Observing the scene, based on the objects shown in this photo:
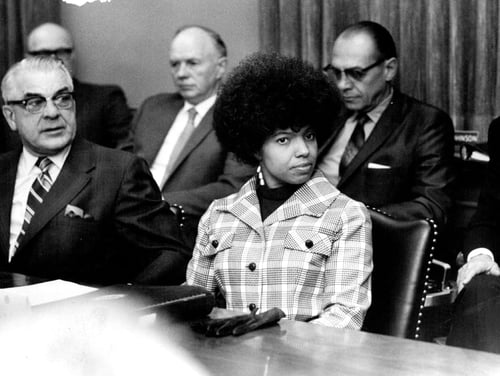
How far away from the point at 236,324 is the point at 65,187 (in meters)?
1.32

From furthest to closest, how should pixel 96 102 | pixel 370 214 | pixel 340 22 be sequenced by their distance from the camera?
pixel 96 102 < pixel 340 22 < pixel 370 214

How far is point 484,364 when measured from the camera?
1606 mm

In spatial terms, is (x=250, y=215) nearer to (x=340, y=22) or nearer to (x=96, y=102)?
(x=340, y=22)

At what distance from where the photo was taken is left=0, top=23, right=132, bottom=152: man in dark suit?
5109mm

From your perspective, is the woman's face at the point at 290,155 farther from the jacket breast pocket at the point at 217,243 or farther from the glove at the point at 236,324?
the glove at the point at 236,324

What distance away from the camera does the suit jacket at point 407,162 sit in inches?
145

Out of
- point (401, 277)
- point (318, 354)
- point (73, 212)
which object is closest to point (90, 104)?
point (73, 212)

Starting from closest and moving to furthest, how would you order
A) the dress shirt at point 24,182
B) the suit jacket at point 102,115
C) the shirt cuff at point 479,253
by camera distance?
1. the shirt cuff at point 479,253
2. the dress shirt at point 24,182
3. the suit jacket at point 102,115

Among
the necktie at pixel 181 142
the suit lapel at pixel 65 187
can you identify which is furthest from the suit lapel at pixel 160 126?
the suit lapel at pixel 65 187

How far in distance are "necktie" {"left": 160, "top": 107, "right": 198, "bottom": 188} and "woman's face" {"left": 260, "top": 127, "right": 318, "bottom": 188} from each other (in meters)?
1.81

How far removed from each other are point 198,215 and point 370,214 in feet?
5.08

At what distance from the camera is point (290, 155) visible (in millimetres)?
2629

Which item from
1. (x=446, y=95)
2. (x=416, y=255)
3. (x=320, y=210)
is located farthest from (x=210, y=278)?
(x=446, y=95)

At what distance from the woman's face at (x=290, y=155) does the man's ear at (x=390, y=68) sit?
1386 millimetres
